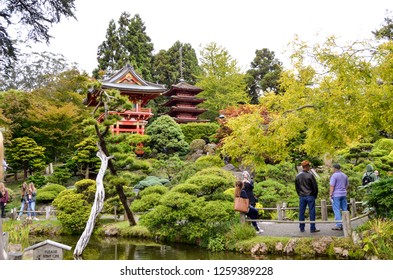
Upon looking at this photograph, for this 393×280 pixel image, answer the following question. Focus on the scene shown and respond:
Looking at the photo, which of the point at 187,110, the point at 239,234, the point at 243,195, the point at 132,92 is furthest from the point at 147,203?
the point at 187,110

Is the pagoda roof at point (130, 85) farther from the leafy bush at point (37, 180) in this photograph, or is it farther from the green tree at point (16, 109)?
the leafy bush at point (37, 180)

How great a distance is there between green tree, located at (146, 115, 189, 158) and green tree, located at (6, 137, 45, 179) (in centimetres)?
596

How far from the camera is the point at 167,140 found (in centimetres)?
2081

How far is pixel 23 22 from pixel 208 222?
24.8ft

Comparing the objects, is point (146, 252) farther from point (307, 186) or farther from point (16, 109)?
point (16, 109)

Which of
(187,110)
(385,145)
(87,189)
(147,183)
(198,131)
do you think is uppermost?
(187,110)

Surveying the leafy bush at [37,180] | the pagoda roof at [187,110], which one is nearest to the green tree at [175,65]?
the pagoda roof at [187,110]

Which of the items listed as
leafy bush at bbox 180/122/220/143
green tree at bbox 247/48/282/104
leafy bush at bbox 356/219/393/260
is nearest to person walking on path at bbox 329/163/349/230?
leafy bush at bbox 356/219/393/260

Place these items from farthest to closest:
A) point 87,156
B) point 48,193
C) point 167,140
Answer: point 167,140, point 87,156, point 48,193

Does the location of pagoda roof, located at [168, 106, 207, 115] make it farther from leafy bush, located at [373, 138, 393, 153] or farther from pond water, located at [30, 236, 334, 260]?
pond water, located at [30, 236, 334, 260]

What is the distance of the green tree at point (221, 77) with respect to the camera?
82.8ft

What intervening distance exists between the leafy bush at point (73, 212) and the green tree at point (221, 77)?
50.5ft

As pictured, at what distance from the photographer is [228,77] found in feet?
83.6

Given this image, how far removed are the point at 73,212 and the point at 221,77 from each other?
1705 centimetres
